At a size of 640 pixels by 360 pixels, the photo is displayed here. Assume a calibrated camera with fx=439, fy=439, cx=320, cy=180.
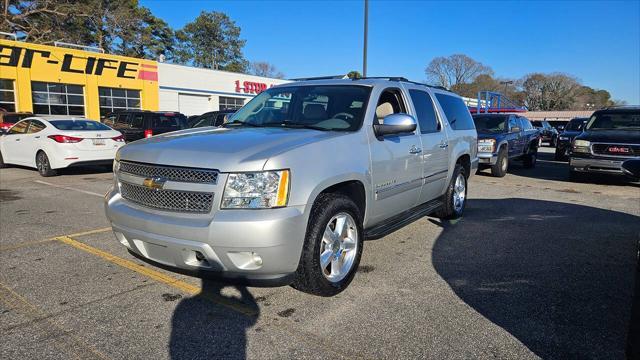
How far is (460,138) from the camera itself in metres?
6.14

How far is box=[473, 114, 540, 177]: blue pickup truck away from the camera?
36.7ft

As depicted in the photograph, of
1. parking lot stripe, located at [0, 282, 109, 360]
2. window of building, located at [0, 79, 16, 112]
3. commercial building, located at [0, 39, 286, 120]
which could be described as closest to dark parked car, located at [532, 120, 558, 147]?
commercial building, located at [0, 39, 286, 120]

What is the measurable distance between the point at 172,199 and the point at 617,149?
388 inches

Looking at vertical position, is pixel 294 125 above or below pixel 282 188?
above

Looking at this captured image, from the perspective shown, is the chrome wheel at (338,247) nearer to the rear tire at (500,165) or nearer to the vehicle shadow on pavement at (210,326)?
the vehicle shadow on pavement at (210,326)

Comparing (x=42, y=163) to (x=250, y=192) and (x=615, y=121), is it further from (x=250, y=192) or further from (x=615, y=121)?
(x=615, y=121)

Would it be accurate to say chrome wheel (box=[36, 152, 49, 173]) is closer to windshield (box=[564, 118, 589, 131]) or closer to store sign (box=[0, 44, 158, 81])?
store sign (box=[0, 44, 158, 81])

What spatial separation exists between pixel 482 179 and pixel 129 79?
23.6 meters

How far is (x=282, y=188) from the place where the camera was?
3.02m

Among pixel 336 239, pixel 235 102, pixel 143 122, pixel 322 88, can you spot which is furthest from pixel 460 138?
pixel 235 102

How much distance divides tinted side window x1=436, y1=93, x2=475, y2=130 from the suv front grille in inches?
190

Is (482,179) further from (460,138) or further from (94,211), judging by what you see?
(94,211)

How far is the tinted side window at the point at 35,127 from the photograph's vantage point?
10500mm

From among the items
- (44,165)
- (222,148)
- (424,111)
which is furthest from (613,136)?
(44,165)
